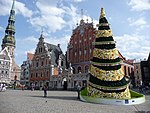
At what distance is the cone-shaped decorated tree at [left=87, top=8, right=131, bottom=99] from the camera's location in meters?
15.3

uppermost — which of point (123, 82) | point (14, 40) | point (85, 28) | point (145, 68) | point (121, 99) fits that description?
point (14, 40)

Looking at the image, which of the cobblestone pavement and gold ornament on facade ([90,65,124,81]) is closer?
the cobblestone pavement

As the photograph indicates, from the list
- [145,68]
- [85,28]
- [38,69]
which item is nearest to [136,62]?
[145,68]

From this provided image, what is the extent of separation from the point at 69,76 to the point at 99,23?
28.9m

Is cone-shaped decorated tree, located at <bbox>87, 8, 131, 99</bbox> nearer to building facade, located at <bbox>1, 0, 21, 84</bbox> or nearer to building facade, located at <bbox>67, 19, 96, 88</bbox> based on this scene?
building facade, located at <bbox>67, 19, 96, 88</bbox>

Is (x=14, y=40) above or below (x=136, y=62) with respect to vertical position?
above

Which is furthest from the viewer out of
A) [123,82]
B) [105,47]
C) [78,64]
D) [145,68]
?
[145,68]

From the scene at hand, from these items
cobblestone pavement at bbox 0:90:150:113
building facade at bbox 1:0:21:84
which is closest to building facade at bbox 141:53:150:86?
cobblestone pavement at bbox 0:90:150:113

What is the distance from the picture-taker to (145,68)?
5297 centimetres

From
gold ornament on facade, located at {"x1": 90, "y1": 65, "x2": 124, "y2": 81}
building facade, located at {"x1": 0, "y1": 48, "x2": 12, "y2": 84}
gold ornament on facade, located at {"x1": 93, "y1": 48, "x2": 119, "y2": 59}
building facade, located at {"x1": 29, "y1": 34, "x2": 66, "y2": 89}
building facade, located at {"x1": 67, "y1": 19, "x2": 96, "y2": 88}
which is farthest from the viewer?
building facade, located at {"x1": 0, "y1": 48, "x2": 12, "y2": 84}

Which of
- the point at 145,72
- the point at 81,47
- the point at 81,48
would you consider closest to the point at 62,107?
the point at 81,48

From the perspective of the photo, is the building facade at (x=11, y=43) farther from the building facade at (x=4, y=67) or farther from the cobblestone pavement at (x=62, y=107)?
the cobblestone pavement at (x=62, y=107)

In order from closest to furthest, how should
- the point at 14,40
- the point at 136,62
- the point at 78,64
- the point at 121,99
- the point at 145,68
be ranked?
the point at 121,99
the point at 78,64
the point at 145,68
the point at 136,62
the point at 14,40

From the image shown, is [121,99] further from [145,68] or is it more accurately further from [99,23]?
[145,68]
